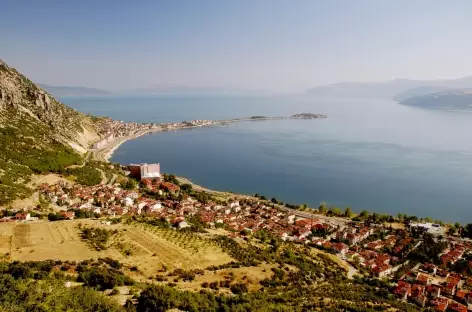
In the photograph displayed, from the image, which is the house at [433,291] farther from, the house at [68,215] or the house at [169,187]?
the house at [169,187]

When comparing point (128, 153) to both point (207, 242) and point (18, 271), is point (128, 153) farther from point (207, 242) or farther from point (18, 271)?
point (18, 271)

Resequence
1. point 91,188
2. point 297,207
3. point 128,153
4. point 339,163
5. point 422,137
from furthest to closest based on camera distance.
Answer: point 422,137 → point 128,153 → point 339,163 → point 297,207 → point 91,188

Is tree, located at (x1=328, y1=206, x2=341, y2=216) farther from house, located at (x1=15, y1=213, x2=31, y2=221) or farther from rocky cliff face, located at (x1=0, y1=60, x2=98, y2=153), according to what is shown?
rocky cliff face, located at (x1=0, y1=60, x2=98, y2=153)

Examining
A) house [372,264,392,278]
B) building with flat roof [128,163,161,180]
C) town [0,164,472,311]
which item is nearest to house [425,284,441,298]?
town [0,164,472,311]

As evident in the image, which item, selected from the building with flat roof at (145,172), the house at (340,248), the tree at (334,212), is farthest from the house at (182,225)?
the building with flat roof at (145,172)

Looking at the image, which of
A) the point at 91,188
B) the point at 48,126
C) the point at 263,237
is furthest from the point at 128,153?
the point at 263,237

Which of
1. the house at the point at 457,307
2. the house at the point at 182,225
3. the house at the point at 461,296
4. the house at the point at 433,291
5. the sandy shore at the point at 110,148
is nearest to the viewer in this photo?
the house at the point at 457,307
